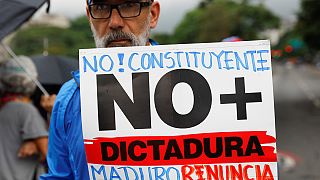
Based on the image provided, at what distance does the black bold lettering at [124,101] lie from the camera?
1938 mm

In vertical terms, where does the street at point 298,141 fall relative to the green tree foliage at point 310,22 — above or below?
below

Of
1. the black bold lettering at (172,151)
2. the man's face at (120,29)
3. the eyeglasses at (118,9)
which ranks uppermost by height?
the eyeglasses at (118,9)

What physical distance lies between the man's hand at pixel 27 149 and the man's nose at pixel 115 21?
5.55ft

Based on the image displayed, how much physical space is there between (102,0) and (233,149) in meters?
0.72

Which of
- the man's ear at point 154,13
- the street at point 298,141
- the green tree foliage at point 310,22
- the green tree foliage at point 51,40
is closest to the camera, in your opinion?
the man's ear at point 154,13

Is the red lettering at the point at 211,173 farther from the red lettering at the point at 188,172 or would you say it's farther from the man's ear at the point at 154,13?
the man's ear at the point at 154,13

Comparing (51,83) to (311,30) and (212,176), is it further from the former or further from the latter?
(311,30)

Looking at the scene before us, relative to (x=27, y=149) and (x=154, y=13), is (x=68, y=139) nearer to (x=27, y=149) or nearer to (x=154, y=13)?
(x=154, y=13)

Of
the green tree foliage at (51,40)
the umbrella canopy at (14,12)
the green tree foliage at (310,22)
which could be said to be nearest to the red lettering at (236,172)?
the umbrella canopy at (14,12)

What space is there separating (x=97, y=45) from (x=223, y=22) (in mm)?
69335

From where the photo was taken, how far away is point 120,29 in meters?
2.03

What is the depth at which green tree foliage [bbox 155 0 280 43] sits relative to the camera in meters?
70.5

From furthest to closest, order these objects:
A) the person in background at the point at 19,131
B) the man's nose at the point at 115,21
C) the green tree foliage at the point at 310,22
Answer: the green tree foliage at the point at 310,22 → the person in background at the point at 19,131 → the man's nose at the point at 115,21

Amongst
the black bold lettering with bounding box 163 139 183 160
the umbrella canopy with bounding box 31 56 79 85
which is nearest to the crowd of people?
the black bold lettering with bounding box 163 139 183 160
